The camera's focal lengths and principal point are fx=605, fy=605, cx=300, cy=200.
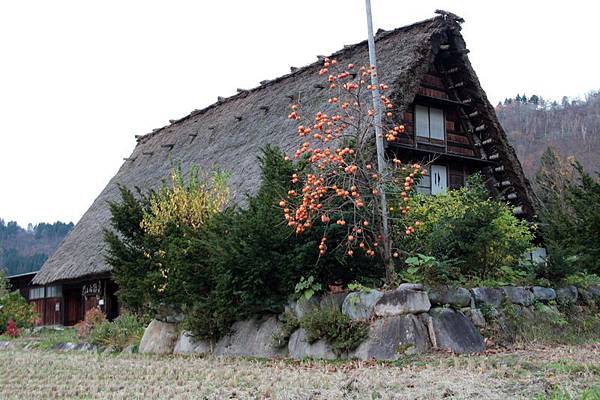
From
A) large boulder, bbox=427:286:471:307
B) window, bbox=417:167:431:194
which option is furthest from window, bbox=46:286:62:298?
large boulder, bbox=427:286:471:307

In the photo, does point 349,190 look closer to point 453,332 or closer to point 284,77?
point 453,332

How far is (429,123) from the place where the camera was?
15.7 m

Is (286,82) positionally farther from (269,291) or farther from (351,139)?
(269,291)

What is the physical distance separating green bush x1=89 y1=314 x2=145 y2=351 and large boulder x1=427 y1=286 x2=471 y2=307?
21.4 ft

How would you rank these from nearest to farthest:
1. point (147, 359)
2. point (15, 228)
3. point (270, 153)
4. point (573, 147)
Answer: point (147, 359) < point (270, 153) < point (573, 147) < point (15, 228)

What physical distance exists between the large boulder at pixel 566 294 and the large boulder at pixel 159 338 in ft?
22.4

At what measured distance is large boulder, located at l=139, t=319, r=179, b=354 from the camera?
11.2 meters

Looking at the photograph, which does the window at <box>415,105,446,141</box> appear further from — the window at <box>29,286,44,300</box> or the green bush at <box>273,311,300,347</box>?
the window at <box>29,286,44,300</box>

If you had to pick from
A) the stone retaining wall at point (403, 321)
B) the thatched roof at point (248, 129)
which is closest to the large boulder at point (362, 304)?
the stone retaining wall at point (403, 321)

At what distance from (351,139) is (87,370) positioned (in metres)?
5.40

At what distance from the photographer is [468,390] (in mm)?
5250

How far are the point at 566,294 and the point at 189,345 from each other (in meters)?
6.57

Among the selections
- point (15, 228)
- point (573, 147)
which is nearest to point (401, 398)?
point (573, 147)

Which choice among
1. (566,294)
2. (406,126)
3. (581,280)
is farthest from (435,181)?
(566,294)
